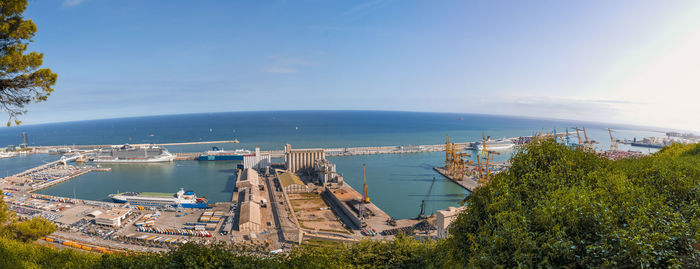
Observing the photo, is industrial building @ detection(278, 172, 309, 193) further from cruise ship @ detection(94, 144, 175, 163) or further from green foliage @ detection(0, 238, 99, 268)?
cruise ship @ detection(94, 144, 175, 163)

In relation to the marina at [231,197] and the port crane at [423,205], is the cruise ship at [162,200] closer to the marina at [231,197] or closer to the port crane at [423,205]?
the marina at [231,197]

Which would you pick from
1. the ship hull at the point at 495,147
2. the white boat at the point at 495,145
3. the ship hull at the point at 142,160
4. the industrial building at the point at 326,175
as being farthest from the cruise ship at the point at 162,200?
the white boat at the point at 495,145

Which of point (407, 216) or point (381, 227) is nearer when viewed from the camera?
point (381, 227)

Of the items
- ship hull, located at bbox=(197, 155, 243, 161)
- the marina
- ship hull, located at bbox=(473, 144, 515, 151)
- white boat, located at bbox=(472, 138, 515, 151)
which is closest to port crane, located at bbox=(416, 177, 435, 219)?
the marina

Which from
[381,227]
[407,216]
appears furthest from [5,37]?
[407,216]

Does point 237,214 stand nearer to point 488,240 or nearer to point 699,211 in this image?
point 488,240

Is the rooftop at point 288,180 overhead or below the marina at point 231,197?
overhead

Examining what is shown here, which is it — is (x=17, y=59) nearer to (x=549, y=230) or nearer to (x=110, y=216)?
(x=549, y=230)
